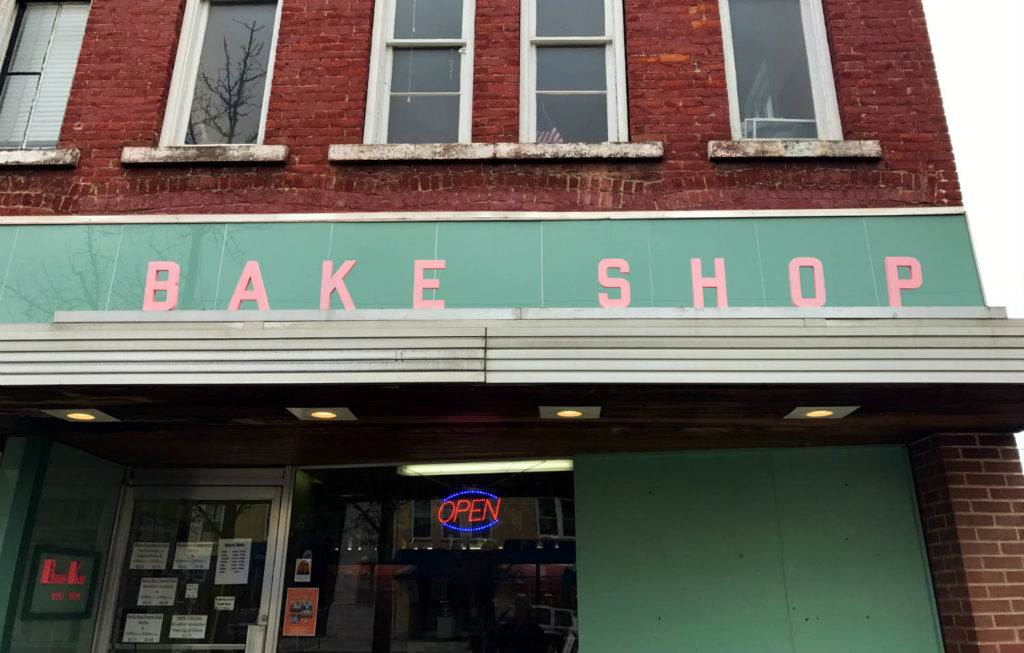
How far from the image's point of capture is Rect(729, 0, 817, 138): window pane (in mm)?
6344

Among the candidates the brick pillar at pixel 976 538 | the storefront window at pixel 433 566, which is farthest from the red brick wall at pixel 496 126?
the storefront window at pixel 433 566

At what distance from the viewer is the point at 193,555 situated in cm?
697

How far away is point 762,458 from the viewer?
6.36 metres

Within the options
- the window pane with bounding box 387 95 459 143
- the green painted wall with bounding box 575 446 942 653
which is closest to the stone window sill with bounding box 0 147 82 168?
the window pane with bounding box 387 95 459 143

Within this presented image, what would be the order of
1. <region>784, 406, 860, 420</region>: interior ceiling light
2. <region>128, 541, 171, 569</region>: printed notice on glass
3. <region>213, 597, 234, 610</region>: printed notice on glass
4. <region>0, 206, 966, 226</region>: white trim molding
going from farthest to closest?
<region>128, 541, 171, 569</region>: printed notice on glass, <region>213, 597, 234, 610</region>: printed notice on glass, <region>0, 206, 966, 226</region>: white trim molding, <region>784, 406, 860, 420</region>: interior ceiling light

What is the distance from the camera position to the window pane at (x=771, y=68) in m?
6.34

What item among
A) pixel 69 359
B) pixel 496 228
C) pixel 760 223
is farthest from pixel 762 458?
pixel 69 359

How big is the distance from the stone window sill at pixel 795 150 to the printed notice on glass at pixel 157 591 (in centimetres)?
599

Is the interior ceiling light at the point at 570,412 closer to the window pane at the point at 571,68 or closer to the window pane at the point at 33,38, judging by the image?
the window pane at the point at 571,68

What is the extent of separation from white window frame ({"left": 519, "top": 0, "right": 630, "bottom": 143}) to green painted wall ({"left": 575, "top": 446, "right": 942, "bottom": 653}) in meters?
2.83

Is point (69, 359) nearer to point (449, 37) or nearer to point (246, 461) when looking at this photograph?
point (246, 461)

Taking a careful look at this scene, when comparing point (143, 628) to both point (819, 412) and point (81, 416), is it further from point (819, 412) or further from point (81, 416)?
point (819, 412)

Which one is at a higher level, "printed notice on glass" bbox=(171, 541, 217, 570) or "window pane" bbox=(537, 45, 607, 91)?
"window pane" bbox=(537, 45, 607, 91)

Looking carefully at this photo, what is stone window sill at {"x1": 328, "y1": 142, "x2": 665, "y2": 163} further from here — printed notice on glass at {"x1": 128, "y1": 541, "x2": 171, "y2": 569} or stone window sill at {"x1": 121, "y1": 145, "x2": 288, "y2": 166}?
printed notice on glass at {"x1": 128, "y1": 541, "x2": 171, "y2": 569}
